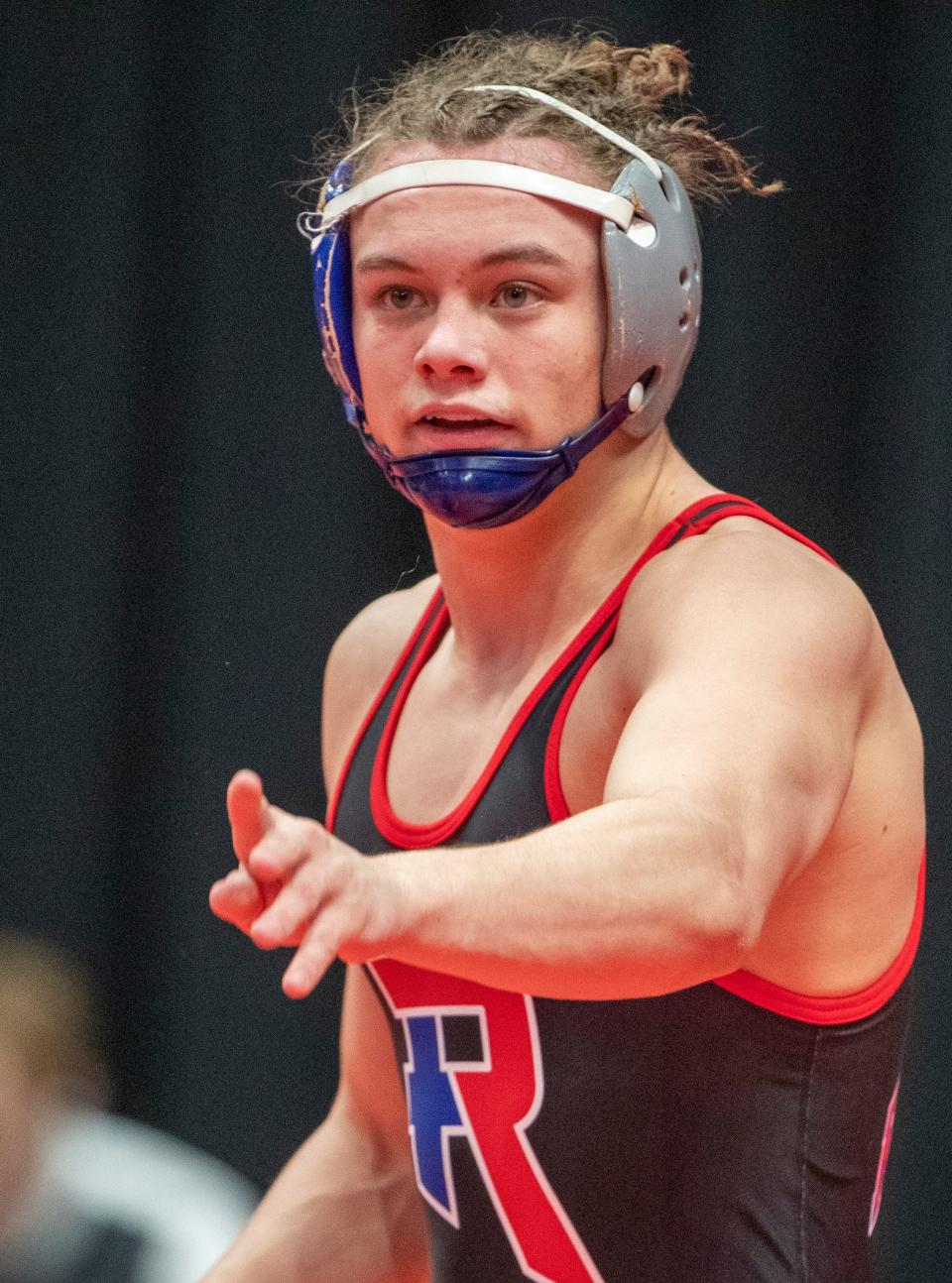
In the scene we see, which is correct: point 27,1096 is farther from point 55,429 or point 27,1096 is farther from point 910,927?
point 910,927

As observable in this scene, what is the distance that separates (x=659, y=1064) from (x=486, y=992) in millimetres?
155

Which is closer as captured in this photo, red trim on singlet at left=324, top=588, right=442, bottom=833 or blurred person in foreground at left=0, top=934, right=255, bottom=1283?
red trim on singlet at left=324, top=588, right=442, bottom=833

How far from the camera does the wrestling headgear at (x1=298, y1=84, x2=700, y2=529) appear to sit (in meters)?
1.50

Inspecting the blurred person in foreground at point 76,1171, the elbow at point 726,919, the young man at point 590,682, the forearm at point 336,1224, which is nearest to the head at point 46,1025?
the blurred person in foreground at point 76,1171

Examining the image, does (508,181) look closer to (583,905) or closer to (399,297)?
(399,297)

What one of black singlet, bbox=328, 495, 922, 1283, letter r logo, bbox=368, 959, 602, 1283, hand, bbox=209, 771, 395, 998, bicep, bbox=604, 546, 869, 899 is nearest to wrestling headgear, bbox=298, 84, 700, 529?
black singlet, bbox=328, 495, 922, 1283

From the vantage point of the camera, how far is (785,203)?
7.71ft

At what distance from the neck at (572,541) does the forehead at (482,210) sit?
0.19 meters

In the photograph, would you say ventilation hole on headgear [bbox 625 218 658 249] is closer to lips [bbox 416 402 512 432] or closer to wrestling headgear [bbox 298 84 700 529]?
wrestling headgear [bbox 298 84 700 529]

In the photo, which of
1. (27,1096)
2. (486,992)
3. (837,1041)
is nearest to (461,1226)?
(486,992)

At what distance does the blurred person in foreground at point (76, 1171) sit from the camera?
2.22 m

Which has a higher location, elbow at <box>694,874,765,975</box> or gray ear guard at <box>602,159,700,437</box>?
gray ear guard at <box>602,159,700,437</box>

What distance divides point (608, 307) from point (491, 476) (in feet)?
0.59

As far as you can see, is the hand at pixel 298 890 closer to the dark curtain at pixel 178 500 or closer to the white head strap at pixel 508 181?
the white head strap at pixel 508 181
